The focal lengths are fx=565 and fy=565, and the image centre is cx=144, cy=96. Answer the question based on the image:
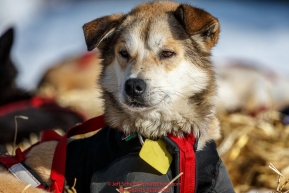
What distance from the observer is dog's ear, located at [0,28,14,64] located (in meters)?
4.61

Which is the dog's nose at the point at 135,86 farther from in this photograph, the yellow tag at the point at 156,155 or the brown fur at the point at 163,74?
the yellow tag at the point at 156,155

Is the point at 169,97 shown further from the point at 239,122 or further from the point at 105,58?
the point at 239,122

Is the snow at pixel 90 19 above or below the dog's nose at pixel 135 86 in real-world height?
below

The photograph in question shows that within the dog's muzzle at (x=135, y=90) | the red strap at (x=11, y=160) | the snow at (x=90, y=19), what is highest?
the dog's muzzle at (x=135, y=90)

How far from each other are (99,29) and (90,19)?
844 centimetres

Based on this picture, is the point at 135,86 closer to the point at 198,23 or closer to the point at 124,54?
the point at 124,54

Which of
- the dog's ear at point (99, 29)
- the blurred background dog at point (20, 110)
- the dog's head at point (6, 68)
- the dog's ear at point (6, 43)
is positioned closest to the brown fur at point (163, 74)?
the dog's ear at point (99, 29)

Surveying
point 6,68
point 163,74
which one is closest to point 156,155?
point 163,74

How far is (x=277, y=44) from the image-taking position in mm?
10961

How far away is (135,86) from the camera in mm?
3121

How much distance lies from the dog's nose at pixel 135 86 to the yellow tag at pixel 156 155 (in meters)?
0.28

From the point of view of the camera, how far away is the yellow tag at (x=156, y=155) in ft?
9.82

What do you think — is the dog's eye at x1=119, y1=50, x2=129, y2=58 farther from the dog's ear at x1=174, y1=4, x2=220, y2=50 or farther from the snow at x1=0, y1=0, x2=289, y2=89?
the snow at x1=0, y1=0, x2=289, y2=89

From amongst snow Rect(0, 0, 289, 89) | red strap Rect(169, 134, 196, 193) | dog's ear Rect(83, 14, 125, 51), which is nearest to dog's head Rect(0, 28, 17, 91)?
dog's ear Rect(83, 14, 125, 51)
